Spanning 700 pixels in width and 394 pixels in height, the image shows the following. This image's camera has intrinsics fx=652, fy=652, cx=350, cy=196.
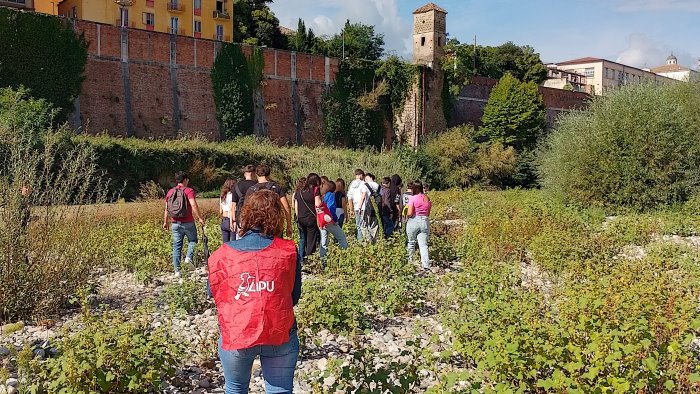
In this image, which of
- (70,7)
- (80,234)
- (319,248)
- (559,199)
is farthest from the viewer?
(70,7)

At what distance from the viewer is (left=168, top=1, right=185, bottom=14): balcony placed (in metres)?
41.8

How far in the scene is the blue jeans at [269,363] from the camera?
344 cm

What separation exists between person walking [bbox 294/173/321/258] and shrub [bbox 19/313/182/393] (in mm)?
4345

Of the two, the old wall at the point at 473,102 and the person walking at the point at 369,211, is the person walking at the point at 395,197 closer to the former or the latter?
the person walking at the point at 369,211

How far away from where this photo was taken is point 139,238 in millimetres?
10070

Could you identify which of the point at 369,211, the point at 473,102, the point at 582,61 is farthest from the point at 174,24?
the point at 582,61

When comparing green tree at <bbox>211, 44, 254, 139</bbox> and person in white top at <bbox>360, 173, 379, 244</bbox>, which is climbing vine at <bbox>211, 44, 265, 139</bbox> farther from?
person in white top at <bbox>360, 173, 379, 244</bbox>

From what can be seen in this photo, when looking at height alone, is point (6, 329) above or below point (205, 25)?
below

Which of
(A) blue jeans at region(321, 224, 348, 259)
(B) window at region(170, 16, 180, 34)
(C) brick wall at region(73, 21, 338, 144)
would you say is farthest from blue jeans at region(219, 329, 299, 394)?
(B) window at region(170, 16, 180, 34)

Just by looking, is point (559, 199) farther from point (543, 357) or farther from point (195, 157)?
point (543, 357)

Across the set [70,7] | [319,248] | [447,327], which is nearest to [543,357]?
[447,327]

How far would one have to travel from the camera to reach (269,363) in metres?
3.48

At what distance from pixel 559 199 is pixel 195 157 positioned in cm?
1406

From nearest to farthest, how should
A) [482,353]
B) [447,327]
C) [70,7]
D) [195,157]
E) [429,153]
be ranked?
[482,353]
[447,327]
[195,157]
[429,153]
[70,7]
